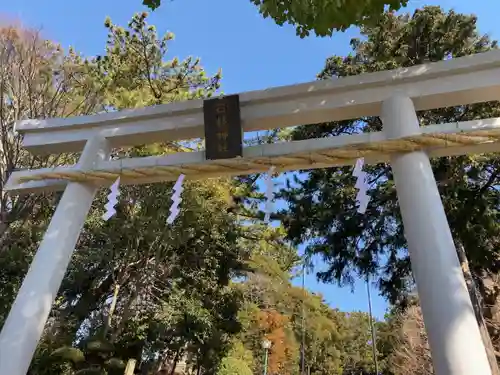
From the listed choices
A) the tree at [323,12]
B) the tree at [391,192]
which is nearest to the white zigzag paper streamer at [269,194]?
the tree at [323,12]

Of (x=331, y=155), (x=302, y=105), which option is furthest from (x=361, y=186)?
(x=302, y=105)

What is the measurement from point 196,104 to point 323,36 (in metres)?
1.56

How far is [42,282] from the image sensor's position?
372 cm

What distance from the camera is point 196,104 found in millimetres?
4234

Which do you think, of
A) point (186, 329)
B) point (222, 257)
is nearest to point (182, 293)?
point (186, 329)

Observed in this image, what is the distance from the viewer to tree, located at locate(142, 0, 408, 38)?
283 cm

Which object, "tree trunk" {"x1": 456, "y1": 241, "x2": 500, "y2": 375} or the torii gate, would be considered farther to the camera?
"tree trunk" {"x1": 456, "y1": 241, "x2": 500, "y2": 375}

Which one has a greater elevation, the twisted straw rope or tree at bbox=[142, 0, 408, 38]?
tree at bbox=[142, 0, 408, 38]

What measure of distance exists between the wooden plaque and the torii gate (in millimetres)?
104

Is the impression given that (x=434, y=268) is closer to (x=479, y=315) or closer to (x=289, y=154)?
(x=289, y=154)

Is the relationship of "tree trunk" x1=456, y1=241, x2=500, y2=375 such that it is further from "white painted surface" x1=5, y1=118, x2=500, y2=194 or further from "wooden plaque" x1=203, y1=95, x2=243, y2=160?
"wooden plaque" x1=203, y1=95, x2=243, y2=160

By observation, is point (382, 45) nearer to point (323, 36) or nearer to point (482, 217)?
point (482, 217)

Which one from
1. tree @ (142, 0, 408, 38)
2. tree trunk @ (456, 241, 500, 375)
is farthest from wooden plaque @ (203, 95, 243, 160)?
tree trunk @ (456, 241, 500, 375)

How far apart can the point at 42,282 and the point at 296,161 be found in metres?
2.56
